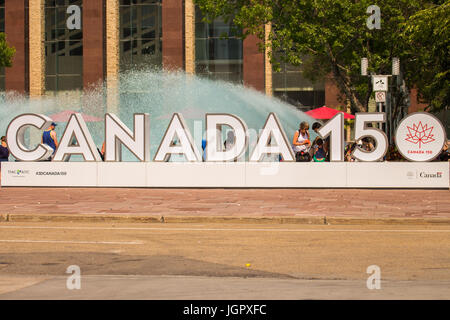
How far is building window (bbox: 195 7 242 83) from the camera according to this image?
55.0 meters

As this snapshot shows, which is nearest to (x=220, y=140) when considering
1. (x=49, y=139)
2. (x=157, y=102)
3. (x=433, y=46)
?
(x=49, y=139)

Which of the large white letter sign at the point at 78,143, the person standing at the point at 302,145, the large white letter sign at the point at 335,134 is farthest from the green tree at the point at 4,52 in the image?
the large white letter sign at the point at 335,134

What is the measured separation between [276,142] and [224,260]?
13.0 metres

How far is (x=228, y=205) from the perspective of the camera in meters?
16.5

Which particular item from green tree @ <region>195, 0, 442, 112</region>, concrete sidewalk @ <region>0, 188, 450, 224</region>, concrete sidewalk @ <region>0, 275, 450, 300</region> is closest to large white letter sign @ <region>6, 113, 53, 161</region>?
concrete sidewalk @ <region>0, 188, 450, 224</region>

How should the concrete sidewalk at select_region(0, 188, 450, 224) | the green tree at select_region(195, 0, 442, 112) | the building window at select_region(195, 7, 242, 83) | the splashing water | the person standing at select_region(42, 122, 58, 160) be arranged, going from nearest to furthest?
the concrete sidewalk at select_region(0, 188, 450, 224)
the person standing at select_region(42, 122, 58, 160)
the green tree at select_region(195, 0, 442, 112)
the splashing water
the building window at select_region(195, 7, 242, 83)

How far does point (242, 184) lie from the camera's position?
22188 mm

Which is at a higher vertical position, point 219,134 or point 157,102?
point 157,102

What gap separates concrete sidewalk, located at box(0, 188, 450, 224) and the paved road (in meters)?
0.65

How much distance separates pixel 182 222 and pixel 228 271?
18.6 feet

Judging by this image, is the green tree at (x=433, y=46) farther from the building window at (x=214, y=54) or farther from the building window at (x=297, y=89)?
the building window at (x=214, y=54)

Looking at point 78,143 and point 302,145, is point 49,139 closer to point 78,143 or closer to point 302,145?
point 78,143

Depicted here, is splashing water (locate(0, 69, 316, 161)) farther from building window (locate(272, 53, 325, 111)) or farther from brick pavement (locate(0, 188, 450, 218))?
brick pavement (locate(0, 188, 450, 218))

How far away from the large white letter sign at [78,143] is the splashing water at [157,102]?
23.0 m
